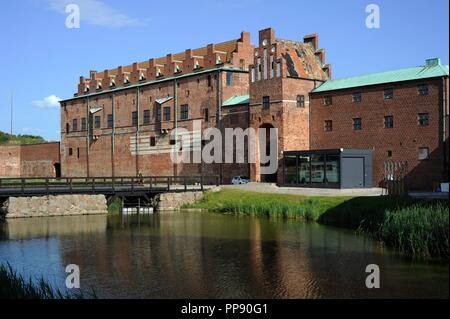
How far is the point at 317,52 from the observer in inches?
1889

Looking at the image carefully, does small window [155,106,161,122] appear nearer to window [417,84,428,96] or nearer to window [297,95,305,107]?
window [297,95,305,107]

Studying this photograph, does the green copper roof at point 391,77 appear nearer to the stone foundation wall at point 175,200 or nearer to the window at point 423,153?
the window at point 423,153

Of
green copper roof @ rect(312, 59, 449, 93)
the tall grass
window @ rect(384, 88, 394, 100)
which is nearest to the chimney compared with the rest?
green copper roof @ rect(312, 59, 449, 93)

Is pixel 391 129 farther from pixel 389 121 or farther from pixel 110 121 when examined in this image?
pixel 110 121

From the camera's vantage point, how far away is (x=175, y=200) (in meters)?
39.1

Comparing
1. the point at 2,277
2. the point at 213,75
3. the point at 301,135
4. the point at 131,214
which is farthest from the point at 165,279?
Answer: the point at 213,75

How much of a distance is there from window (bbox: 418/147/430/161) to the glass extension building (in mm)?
3721

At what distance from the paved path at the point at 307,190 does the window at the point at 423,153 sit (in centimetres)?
317

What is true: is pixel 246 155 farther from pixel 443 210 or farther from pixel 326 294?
pixel 326 294

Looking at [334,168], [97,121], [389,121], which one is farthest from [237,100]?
[97,121]

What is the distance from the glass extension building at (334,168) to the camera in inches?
1491

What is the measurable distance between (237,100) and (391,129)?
47.6ft

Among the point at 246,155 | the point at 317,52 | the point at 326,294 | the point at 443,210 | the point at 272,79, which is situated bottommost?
the point at 326,294
